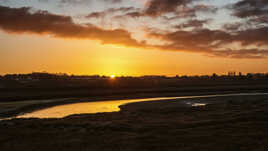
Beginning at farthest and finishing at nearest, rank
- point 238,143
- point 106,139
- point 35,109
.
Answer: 1. point 35,109
2. point 106,139
3. point 238,143

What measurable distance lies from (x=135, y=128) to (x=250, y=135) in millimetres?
8815

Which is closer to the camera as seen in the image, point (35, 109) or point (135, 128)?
point (135, 128)

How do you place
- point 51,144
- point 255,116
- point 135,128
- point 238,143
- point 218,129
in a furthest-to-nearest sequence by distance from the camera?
point 255,116, point 135,128, point 218,129, point 51,144, point 238,143

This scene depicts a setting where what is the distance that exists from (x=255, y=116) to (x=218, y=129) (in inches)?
270

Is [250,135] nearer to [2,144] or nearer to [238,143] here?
[238,143]

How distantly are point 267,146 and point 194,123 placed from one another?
7767 mm

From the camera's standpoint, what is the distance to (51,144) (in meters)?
14.9

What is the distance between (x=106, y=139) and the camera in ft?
52.9

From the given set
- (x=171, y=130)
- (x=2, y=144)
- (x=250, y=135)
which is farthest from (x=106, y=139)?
(x=250, y=135)

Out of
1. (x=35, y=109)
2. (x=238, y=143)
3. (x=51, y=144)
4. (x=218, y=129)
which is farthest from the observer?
(x=35, y=109)

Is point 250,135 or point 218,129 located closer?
point 250,135

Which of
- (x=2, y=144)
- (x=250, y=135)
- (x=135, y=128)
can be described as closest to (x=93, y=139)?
(x=135, y=128)

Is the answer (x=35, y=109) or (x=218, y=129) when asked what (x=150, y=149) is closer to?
(x=218, y=129)

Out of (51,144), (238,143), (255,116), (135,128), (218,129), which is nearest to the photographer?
(238,143)
